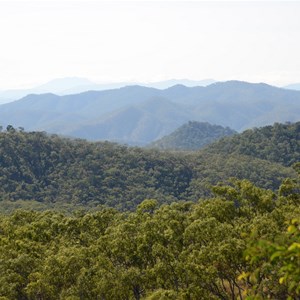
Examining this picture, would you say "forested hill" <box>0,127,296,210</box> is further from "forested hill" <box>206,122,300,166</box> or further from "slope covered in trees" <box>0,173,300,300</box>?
"slope covered in trees" <box>0,173,300,300</box>

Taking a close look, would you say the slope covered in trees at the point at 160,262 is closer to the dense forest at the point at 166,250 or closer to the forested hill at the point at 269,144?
the dense forest at the point at 166,250

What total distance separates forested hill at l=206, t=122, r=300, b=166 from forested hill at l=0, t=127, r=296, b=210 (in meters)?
11.4

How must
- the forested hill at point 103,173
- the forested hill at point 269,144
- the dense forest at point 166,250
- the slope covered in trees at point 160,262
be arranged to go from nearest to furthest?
1. the dense forest at point 166,250
2. the slope covered in trees at point 160,262
3. the forested hill at point 103,173
4. the forested hill at point 269,144

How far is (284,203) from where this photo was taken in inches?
1166

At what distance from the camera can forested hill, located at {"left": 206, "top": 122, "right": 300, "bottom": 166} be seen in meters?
131

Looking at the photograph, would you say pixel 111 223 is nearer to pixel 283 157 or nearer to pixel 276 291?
pixel 276 291

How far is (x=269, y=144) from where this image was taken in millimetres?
134250

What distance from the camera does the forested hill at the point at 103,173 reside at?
332 ft

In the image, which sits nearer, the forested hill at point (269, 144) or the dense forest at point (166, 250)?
the dense forest at point (166, 250)

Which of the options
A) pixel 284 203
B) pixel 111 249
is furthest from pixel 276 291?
pixel 284 203

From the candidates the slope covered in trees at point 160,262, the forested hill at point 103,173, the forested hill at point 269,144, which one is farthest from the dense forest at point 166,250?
the forested hill at point 269,144

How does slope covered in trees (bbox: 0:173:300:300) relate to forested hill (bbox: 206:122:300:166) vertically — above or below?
above

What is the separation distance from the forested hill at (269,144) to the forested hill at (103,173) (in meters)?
11.4

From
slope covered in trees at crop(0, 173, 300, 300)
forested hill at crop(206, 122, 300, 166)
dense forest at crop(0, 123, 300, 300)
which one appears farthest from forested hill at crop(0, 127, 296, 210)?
slope covered in trees at crop(0, 173, 300, 300)
